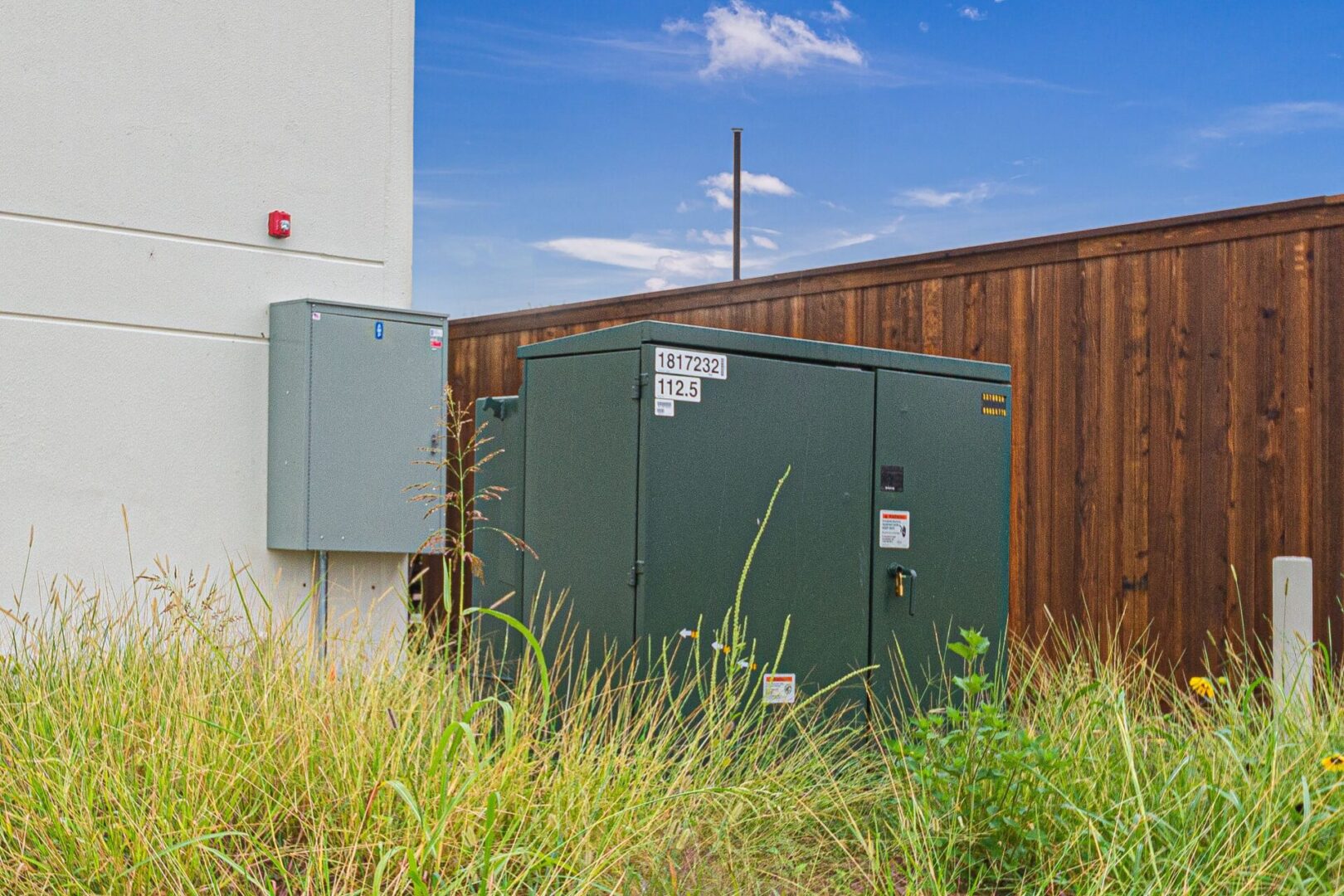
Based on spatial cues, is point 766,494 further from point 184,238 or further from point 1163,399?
point 184,238

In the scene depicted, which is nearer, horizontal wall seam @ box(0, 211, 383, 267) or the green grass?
the green grass

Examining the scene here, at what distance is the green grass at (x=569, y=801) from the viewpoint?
236cm

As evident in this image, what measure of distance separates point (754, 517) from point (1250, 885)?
6.03 ft

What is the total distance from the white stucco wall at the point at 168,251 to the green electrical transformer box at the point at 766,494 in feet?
6.22

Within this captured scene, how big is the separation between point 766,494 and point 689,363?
53cm

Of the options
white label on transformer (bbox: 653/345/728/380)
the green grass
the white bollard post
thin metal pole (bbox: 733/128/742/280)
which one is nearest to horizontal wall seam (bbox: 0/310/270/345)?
the green grass

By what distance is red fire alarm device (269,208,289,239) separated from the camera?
19.4 feet

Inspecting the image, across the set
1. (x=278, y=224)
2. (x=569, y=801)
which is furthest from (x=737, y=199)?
(x=569, y=801)

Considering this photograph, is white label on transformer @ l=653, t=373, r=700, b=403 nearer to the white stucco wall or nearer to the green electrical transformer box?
the green electrical transformer box

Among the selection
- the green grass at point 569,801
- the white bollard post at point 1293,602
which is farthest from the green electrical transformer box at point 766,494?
the white bollard post at point 1293,602

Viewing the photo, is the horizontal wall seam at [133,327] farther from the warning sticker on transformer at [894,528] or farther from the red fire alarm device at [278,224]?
the warning sticker on transformer at [894,528]

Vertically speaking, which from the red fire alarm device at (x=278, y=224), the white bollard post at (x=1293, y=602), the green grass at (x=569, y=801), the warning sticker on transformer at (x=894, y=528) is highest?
the red fire alarm device at (x=278, y=224)

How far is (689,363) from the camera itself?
362 cm

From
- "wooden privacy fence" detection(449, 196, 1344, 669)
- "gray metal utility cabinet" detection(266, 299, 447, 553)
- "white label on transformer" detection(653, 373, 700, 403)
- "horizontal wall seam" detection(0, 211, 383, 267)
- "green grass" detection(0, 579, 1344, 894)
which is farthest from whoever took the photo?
"gray metal utility cabinet" detection(266, 299, 447, 553)
